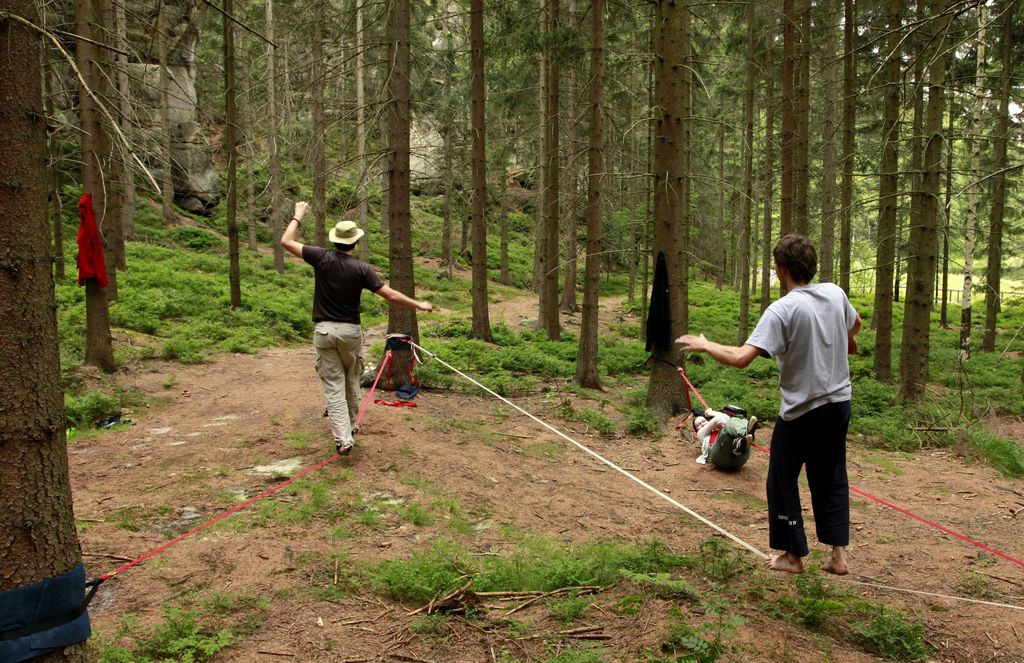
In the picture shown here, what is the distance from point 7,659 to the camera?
2.34 m

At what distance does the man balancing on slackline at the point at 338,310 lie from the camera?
6672mm

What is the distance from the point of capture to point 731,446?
7.71 meters

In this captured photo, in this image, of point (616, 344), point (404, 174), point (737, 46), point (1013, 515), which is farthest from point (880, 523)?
point (737, 46)

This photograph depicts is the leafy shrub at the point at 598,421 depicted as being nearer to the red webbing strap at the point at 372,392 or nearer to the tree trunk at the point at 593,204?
the tree trunk at the point at 593,204

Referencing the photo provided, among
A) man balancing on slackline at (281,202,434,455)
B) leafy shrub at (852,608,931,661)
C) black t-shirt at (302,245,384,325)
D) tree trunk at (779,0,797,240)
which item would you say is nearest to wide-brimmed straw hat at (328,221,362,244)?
man balancing on slackline at (281,202,434,455)

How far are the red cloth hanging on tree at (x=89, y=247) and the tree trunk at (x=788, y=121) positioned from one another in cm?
1231

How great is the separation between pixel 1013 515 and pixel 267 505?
735 centimetres

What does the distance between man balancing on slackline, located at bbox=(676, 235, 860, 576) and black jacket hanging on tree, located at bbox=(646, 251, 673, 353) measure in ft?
16.7

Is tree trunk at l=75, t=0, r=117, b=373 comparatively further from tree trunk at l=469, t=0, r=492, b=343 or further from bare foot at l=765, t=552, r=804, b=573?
bare foot at l=765, t=552, r=804, b=573

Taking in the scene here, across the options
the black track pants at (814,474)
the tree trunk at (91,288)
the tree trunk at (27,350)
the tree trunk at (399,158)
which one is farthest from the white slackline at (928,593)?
the tree trunk at (91,288)

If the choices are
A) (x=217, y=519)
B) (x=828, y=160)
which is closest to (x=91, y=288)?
(x=217, y=519)

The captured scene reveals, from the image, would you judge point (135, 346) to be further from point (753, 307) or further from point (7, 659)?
point (753, 307)

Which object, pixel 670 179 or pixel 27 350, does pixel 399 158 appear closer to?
pixel 670 179

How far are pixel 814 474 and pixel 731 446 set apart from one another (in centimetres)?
366
